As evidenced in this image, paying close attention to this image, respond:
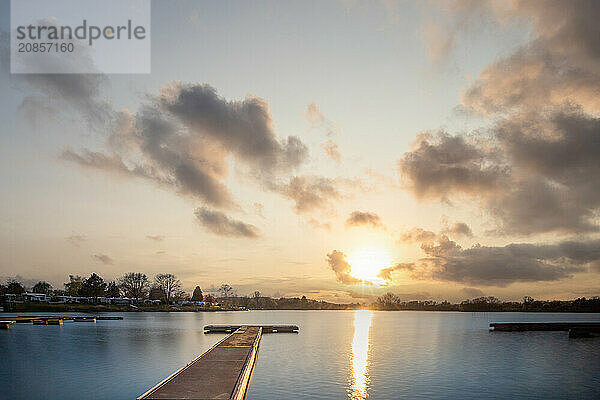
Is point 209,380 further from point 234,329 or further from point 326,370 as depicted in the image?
point 234,329

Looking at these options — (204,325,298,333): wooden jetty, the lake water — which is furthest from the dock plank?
(204,325,298,333): wooden jetty

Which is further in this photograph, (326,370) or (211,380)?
(326,370)

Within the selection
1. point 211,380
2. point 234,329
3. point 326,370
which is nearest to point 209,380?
point 211,380

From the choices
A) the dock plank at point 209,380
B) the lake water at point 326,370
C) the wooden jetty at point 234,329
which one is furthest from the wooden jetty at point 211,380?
the wooden jetty at point 234,329

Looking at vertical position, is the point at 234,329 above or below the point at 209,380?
below

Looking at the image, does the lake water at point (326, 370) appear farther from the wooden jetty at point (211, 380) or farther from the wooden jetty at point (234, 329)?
the wooden jetty at point (234, 329)

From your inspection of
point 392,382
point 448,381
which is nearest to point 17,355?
point 392,382

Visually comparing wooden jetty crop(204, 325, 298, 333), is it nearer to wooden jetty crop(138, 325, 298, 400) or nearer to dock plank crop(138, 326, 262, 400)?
wooden jetty crop(138, 325, 298, 400)

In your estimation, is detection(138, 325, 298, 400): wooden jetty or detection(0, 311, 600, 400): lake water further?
detection(0, 311, 600, 400): lake water

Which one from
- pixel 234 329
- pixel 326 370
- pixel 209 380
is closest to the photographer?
pixel 209 380

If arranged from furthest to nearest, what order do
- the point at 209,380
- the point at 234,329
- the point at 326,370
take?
1. the point at 234,329
2. the point at 326,370
3. the point at 209,380

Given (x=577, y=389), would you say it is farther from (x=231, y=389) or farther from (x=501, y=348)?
(x=501, y=348)

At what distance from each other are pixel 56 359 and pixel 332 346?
112 ft

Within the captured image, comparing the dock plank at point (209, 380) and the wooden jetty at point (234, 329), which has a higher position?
the dock plank at point (209, 380)
